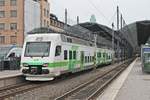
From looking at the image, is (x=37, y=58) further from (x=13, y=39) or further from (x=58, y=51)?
(x=13, y=39)

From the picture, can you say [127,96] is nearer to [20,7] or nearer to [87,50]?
[87,50]

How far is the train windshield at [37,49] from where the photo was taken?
23.8 meters

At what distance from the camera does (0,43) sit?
9544cm

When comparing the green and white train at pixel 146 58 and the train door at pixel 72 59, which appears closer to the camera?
the train door at pixel 72 59

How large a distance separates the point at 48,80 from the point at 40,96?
6644mm

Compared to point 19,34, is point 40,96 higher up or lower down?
lower down

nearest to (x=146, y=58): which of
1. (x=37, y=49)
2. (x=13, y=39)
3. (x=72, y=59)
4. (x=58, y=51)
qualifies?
(x=72, y=59)

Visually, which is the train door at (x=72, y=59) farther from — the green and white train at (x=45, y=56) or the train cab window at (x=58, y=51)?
the train cab window at (x=58, y=51)

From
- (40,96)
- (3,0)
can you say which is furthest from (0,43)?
(40,96)

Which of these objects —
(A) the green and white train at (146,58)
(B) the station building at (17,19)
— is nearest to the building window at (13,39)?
(B) the station building at (17,19)

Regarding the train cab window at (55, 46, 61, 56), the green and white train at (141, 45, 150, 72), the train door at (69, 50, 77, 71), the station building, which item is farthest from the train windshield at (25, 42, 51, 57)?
the station building

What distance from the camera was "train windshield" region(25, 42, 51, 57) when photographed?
23781 mm

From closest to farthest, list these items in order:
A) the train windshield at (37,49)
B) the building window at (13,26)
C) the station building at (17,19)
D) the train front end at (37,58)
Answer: the train front end at (37,58) < the train windshield at (37,49) < the station building at (17,19) < the building window at (13,26)

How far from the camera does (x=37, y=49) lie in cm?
2406
